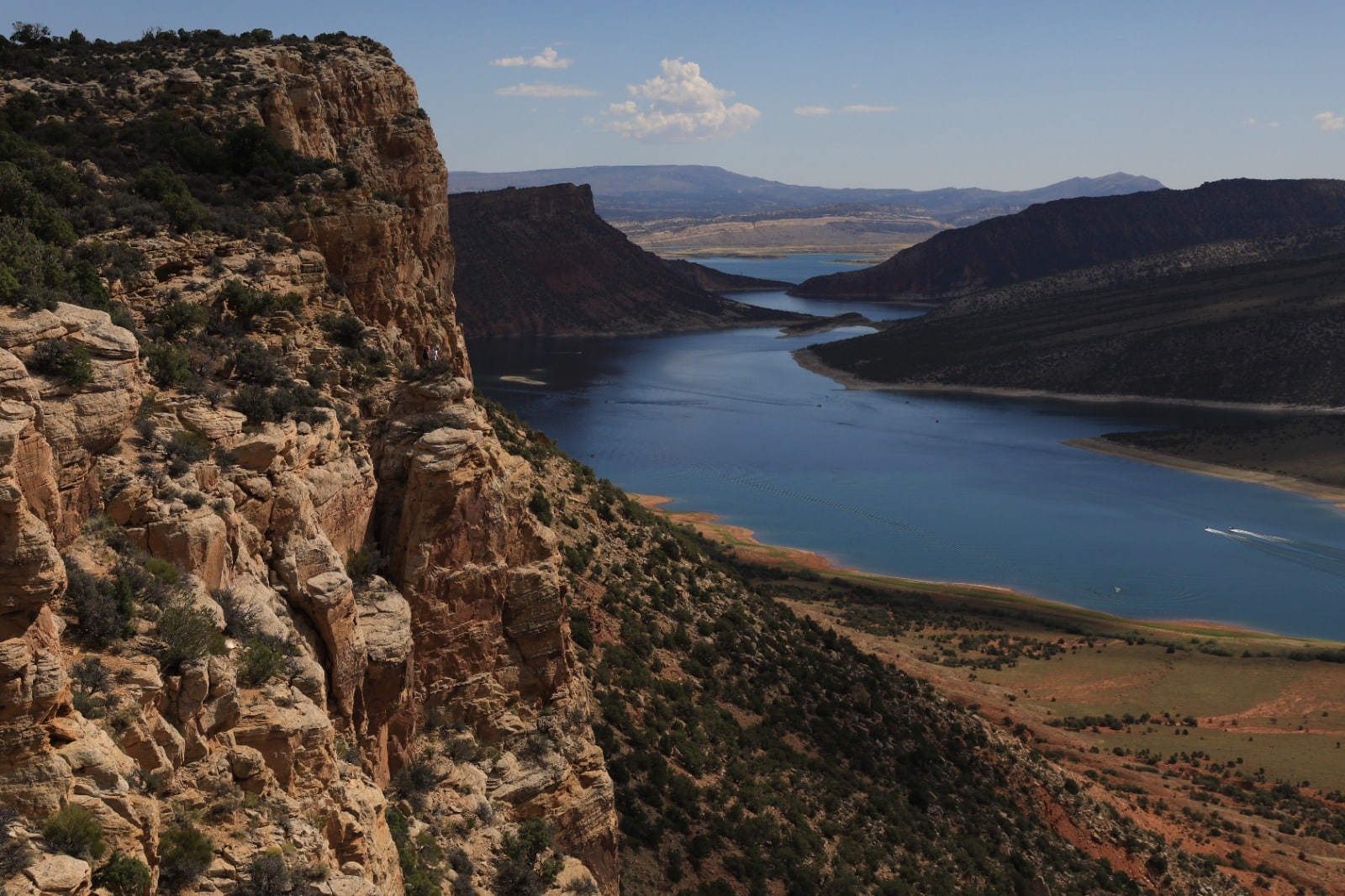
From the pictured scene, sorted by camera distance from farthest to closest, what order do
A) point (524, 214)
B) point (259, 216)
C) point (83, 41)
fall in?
point (524, 214)
point (83, 41)
point (259, 216)

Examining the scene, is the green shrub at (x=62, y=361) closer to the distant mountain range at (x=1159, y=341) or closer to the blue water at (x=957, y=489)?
the blue water at (x=957, y=489)

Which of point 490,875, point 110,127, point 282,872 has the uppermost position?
point 110,127

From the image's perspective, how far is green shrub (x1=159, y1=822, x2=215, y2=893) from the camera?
8117 millimetres

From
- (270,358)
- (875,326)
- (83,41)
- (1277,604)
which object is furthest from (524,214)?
(270,358)

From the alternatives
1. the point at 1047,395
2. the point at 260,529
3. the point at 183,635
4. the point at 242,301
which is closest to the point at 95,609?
the point at 183,635

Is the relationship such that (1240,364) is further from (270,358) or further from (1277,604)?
(270,358)

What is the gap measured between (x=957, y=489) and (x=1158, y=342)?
60.4m

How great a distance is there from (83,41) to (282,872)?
21.8 meters

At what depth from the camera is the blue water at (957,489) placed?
2581 inches

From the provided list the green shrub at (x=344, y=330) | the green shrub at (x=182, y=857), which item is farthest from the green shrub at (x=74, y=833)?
the green shrub at (x=344, y=330)

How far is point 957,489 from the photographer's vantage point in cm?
8625

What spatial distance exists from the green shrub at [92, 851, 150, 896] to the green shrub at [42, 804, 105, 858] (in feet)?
0.35

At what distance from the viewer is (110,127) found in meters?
18.7

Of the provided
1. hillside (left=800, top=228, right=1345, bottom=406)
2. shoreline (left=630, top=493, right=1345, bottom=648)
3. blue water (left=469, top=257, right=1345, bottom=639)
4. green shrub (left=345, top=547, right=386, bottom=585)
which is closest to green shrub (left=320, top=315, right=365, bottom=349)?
green shrub (left=345, top=547, right=386, bottom=585)
